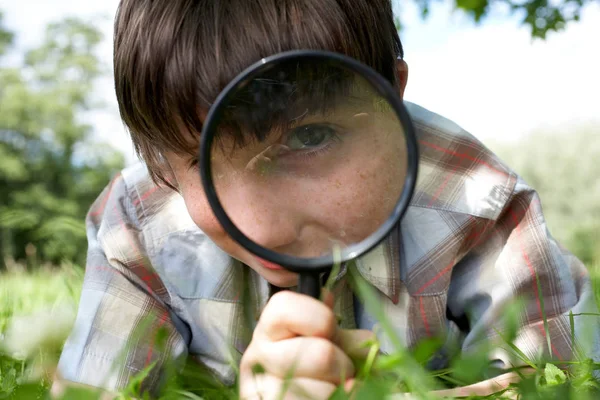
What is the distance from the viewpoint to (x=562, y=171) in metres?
13.6

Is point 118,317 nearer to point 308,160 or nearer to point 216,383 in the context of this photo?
point 216,383

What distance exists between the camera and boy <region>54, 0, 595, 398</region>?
180 cm

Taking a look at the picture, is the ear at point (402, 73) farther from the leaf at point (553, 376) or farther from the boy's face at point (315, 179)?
the leaf at point (553, 376)

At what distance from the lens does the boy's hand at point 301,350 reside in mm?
1265

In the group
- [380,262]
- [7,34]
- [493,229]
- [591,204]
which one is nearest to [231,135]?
[380,262]

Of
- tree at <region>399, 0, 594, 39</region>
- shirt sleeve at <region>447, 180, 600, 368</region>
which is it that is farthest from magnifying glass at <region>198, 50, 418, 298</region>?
tree at <region>399, 0, 594, 39</region>

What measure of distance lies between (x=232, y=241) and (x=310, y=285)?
0.64 meters

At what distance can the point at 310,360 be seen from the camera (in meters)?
1.26

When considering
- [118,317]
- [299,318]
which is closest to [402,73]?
[299,318]

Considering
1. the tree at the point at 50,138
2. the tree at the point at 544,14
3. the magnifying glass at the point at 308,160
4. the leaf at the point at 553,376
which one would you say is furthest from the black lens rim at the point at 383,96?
the tree at the point at 50,138

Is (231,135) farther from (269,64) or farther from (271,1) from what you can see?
(271,1)

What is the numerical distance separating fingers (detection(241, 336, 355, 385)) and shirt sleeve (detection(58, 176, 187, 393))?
0.82 metres

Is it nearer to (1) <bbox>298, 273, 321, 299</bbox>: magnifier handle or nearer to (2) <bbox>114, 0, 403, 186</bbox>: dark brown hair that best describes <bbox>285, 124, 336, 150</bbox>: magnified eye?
(2) <bbox>114, 0, 403, 186</bbox>: dark brown hair

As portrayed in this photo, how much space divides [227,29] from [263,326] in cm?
83
